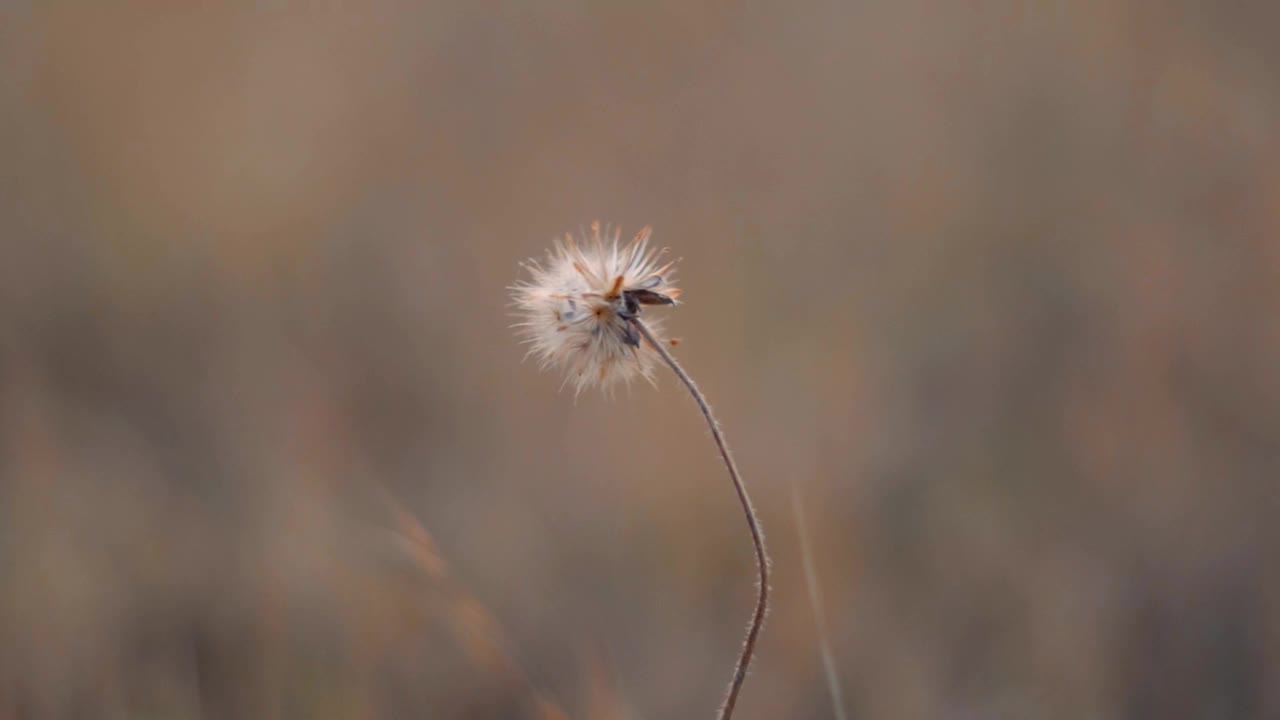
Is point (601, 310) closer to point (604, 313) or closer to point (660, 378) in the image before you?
point (604, 313)

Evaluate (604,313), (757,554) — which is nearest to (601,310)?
(604,313)

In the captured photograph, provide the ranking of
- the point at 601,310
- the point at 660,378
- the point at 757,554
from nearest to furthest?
the point at 757,554 → the point at 601,310 → the point at 660,378

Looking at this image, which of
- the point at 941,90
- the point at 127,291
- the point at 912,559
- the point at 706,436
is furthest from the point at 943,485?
the point at 127,291

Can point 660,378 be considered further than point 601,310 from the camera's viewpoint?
Yes

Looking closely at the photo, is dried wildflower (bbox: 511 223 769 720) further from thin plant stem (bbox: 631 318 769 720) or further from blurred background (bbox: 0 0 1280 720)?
blurred background (bbox: 0 0 1280 720)

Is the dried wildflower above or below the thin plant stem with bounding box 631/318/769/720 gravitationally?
above

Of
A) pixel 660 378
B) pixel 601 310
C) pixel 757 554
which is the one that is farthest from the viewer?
pixel 660 378

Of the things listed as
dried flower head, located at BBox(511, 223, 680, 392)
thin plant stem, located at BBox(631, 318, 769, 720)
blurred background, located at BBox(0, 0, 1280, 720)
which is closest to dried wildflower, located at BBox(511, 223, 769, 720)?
dried flower head, located at BBox(511, 223, 680, 392)

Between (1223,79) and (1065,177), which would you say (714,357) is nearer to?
(1065,177)

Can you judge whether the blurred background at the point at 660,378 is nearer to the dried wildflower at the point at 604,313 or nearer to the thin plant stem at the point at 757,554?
the dried wildflower at the point at 604,313
